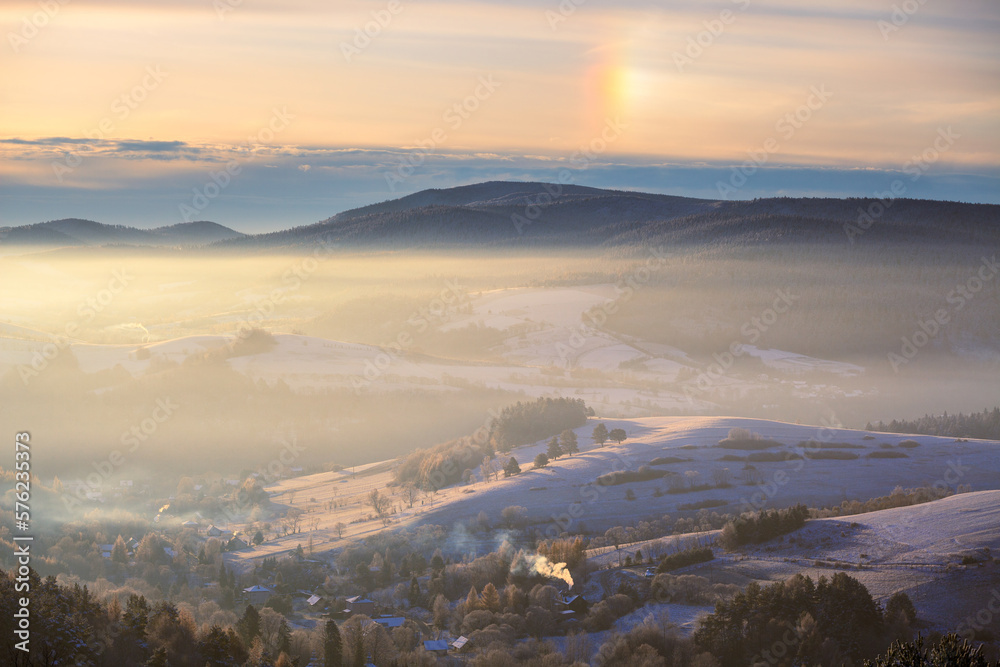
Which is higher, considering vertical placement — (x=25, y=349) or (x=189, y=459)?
(x=25, y=349)

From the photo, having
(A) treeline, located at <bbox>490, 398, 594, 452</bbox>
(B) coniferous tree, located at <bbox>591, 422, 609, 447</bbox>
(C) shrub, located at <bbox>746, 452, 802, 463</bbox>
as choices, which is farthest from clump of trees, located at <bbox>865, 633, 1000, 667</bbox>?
(A) treeline, located at <bbox>490, 398, 594, 452</bbox>

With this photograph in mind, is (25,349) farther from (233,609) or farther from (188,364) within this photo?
(233,609)

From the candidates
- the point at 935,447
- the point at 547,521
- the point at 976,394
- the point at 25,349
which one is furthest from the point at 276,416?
the point at 976,394

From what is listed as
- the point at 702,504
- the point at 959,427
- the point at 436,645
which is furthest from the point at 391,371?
the point at 436,645

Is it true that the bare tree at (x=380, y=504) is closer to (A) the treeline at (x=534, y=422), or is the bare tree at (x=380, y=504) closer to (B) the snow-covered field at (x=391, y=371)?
(A) the treeline at (x=534, y=422)

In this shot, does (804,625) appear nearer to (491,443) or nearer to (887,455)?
(887,455)

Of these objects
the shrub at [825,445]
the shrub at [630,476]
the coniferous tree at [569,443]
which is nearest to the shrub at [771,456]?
the shrub at [825,445]
